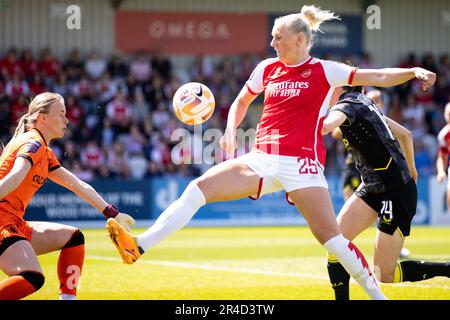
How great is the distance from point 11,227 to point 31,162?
20.7 inches

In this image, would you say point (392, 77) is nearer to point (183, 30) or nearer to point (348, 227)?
point (348, 227)

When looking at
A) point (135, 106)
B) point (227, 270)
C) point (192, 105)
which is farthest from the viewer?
point (135, 106)

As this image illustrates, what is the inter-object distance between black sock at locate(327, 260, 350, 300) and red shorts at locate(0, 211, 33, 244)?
2653 millimetres

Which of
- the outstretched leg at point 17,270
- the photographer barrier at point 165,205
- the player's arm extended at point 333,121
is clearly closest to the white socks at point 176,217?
the outstretched leg at point 17,270

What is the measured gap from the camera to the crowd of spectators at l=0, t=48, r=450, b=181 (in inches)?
832

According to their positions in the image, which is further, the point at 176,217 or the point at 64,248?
the point at 64,248

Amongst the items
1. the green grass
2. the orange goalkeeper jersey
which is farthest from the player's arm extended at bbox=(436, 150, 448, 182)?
the orange goalkeeper jersey

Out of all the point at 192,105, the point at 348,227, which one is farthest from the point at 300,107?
the point at 348,227

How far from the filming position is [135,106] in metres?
23.3

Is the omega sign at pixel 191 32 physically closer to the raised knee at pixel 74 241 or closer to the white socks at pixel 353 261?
the raised knee at pixel 74 241

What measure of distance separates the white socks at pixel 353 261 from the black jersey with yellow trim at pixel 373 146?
1.33 meters

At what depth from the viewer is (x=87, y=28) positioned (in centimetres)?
2581

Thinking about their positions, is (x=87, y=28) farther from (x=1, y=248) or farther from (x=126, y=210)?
(x=1, y=248)

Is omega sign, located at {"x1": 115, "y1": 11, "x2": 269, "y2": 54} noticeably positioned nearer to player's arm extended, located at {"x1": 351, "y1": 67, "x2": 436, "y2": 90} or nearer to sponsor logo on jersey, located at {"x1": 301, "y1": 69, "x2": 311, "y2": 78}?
sponsor logo on jersey, located at {"x1": 301, "y1": 69, "x2": 311, "y2": 78}
